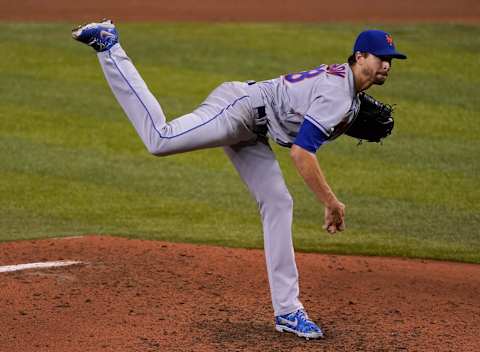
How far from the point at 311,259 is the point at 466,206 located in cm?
233

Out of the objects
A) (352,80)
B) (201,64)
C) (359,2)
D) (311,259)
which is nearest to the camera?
(352,80)

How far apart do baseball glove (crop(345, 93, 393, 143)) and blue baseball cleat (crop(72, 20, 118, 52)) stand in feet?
5.05

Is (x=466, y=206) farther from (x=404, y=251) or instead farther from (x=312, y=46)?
(x=312, y=46)

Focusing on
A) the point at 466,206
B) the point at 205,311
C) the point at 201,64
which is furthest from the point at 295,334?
the point at 201,64

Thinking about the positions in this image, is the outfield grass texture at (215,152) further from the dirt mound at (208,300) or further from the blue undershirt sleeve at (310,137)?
the blue undershirt sleeve at (310,137)

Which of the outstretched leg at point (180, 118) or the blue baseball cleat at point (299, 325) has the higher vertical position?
the outstretched leg at point (180, 118)

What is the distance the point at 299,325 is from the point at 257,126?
1.21 m

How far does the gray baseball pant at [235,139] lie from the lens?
5.78 metres

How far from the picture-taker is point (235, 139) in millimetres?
5828

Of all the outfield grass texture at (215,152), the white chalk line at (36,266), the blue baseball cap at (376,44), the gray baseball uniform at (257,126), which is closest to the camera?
the blue baseball cap at (376,44)

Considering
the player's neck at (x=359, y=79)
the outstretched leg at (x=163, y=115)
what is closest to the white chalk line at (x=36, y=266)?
the outstretched leg at (x=163, y=115)

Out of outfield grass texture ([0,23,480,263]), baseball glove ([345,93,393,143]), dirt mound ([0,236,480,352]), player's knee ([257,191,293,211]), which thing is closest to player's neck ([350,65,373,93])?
baseball glove ([345,93,393,143])

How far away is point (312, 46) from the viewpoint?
14445 millimetres

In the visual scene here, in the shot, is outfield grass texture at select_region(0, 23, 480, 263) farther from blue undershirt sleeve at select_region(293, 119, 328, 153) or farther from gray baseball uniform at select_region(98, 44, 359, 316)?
blue undershirt sleeve at select_region(293, 119, 328, 153)
